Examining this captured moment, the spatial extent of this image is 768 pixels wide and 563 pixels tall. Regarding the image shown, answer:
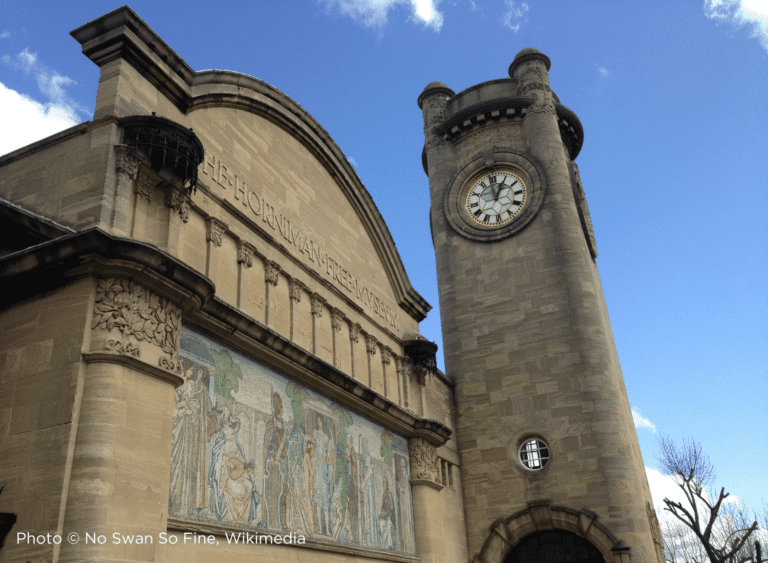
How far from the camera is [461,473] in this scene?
24.2m

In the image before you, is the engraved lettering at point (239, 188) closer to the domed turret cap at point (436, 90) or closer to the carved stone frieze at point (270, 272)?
the carved stone frieze at point (270, 272)

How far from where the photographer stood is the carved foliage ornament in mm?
10289

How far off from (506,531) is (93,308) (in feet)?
55.1

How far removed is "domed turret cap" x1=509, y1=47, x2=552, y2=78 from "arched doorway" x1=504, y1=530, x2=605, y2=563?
18929mm

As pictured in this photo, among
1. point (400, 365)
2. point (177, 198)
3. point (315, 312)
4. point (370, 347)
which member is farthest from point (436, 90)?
point (177, 198)

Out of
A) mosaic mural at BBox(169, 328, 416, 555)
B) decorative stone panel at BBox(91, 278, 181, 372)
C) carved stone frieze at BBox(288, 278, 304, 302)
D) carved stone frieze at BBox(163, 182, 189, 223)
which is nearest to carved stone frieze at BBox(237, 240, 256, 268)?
carved stone frieze at BBox(288, 278, 304, 302)

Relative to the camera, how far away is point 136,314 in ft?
35.0

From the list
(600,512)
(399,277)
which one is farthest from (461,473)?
(399,277)

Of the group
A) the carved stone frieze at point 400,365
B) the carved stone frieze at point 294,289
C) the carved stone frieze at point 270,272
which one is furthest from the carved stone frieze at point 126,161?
the carved stone frieze at point 400,365

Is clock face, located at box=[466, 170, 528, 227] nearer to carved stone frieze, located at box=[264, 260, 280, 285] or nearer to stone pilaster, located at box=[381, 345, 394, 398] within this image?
stone pilaster, located at box=[381, 345, 394, 398]

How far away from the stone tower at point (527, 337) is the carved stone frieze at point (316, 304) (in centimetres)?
940

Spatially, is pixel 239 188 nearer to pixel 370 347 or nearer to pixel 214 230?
pixel 214 230

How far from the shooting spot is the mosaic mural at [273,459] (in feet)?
38.6

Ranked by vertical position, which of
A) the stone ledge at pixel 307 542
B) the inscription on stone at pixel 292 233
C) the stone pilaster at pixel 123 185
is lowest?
the stone ledge at pixel 307 542
